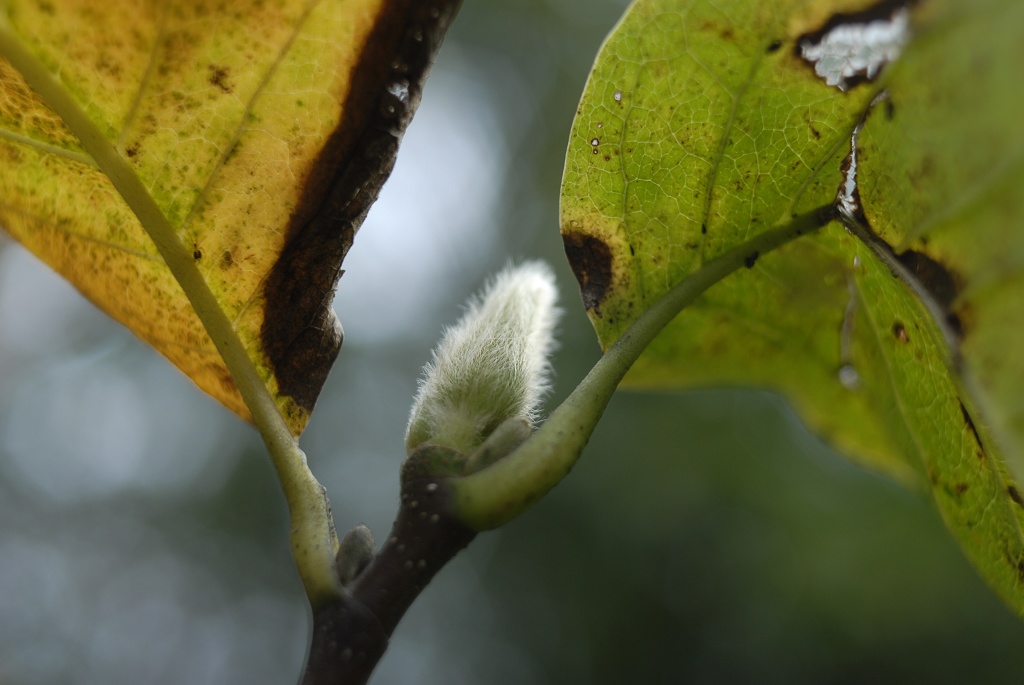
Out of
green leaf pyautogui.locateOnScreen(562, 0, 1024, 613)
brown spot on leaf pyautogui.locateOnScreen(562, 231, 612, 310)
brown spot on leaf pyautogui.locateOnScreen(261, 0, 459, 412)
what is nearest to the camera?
green leaf pyautogui.locateOnScreen(562, 0, 1024, 613)

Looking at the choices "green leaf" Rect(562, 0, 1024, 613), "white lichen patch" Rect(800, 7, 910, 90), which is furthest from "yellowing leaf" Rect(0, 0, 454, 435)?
"white lichen patch" Rect(800, 7, 910, 90)

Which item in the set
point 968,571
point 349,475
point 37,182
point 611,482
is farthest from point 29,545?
point 37,182

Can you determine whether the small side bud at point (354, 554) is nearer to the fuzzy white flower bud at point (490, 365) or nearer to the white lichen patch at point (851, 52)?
the fuzzy white flower bud at point (490, 365)

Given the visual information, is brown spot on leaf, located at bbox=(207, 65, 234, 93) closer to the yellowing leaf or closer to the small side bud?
the yellowing leaf

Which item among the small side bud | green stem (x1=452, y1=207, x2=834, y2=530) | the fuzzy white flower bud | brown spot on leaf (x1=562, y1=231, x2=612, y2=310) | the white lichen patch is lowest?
the small side bud

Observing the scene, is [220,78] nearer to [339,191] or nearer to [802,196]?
[339,191]

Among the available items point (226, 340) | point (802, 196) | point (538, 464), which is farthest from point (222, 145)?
point (802, 196)

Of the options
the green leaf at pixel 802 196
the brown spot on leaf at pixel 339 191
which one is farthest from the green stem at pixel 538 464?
the brown spot on leaf at pixel 339 191
